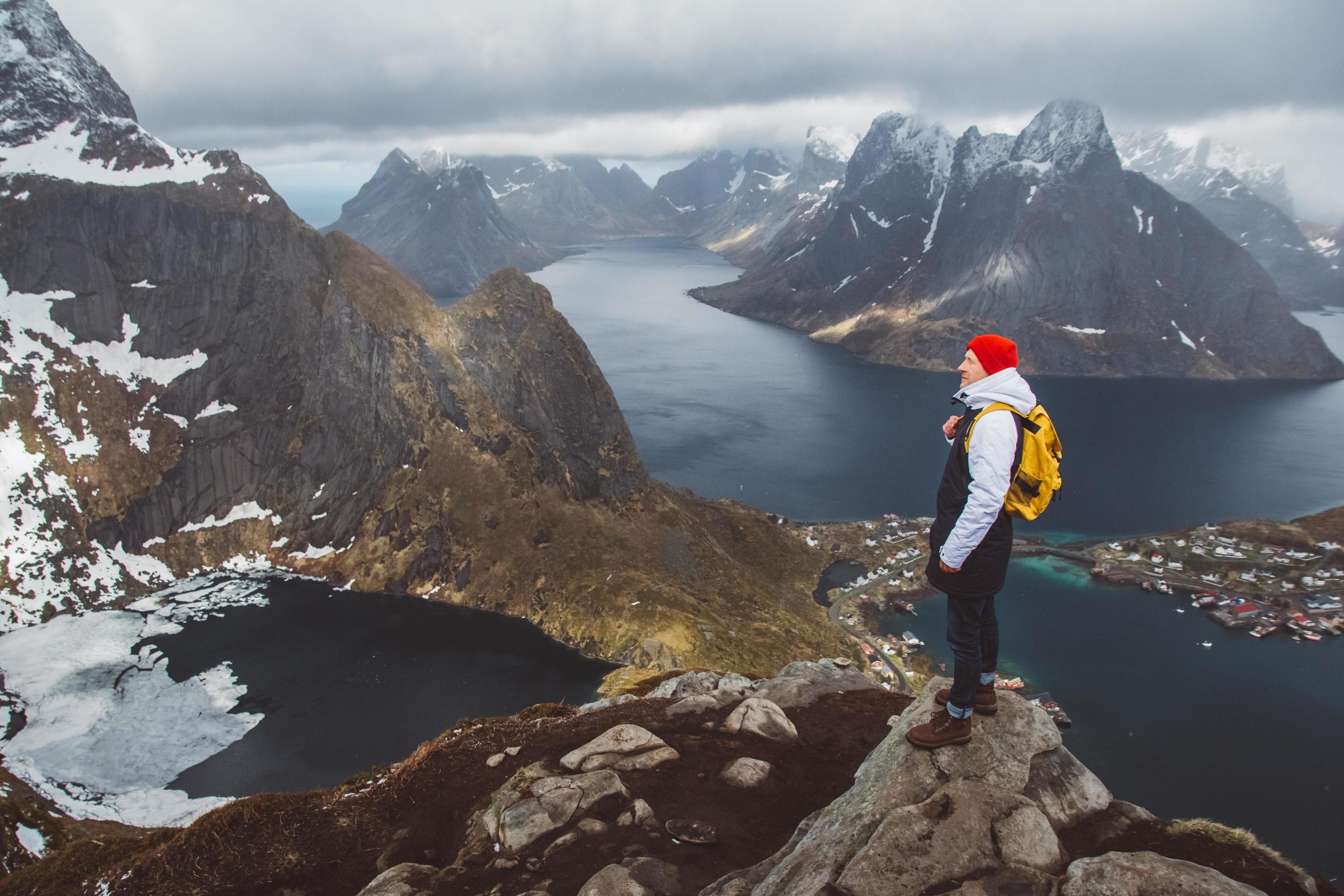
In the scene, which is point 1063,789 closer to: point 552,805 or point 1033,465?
point 1033,465

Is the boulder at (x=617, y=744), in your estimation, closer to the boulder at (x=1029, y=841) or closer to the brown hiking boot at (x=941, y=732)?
the brown hiking boot at (x=941, y=732)

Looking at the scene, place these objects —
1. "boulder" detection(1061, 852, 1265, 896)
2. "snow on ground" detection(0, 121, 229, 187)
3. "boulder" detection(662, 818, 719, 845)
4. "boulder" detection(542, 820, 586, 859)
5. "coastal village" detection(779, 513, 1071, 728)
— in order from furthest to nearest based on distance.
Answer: "snow on ground" detection(0, 121, 229, 187)
"coastal village" detection(779, 513, 1071, 728)
"boulder" detection(542, 820, 586, 859)
"boulder" detection(662, 818, 719, 845)
"boulder" detection(1061, 852, 1265, 896)

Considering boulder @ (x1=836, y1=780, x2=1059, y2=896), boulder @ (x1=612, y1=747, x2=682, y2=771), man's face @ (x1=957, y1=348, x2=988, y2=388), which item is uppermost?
man's face @ (x1=957, y1=348, x2=988, y2=388)

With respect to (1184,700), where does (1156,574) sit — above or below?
above

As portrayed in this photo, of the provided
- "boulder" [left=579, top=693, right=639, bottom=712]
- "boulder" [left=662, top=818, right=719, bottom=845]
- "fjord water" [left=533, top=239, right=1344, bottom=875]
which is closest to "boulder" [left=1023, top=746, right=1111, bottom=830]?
"boulder" [left=662, top=818, right=719, bottom=845]

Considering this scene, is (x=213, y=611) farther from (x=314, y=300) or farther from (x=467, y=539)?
(x=314, y=300)

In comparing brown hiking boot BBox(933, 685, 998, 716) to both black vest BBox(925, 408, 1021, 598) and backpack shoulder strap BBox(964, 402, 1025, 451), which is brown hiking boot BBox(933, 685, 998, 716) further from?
backpack shoulder strap BBox(964, 402, 1025, 451)

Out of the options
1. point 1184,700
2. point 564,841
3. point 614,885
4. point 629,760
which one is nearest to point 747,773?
point 629,760
